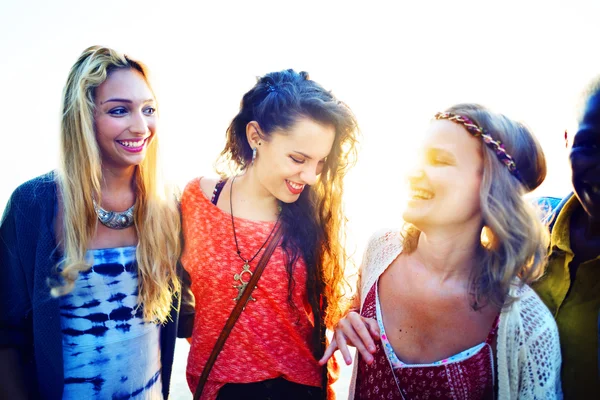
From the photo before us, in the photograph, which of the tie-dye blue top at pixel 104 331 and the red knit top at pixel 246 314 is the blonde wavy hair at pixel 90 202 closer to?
the tie-dye blue top at pixel 104 331

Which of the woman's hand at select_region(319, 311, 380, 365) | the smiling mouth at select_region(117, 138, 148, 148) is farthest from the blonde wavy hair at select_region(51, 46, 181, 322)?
the woman's hand at select_region(319, 311, 380, 365)

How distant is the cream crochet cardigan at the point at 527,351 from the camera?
5.15 feet

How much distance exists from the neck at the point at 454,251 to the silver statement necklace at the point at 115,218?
1.63 m

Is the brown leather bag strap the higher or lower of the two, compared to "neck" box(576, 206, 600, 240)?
lower

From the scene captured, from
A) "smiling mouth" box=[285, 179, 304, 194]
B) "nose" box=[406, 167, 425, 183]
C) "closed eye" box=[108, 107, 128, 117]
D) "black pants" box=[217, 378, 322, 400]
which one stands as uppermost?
"closed eye" box=[108, 107, 128, 117]

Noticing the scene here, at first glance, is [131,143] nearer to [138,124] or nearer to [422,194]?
[138,124]

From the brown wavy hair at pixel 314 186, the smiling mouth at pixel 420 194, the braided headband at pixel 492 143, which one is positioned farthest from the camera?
the brown wavy hair at pixel 314 186

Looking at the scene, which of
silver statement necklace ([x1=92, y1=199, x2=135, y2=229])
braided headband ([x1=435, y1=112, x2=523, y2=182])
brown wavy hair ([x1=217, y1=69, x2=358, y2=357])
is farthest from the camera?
brown wavy hair ([x1=217, y1=69, x2=358, y2=357])

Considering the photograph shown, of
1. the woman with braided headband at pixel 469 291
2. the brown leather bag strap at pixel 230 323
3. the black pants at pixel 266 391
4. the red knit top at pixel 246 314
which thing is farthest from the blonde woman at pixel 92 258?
the woman with braided headband at pixel 469 291

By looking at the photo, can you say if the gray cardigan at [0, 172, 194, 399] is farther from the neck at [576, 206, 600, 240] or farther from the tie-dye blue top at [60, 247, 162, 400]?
the neck at [576, 206, 600, 240]

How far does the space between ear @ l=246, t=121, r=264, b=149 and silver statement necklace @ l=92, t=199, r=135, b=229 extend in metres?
0.81

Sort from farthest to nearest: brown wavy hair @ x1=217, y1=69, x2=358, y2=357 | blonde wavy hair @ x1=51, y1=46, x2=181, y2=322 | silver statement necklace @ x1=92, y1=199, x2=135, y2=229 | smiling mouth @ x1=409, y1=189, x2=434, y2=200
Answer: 1. brown wavy hair @ x1=217, y1=69, x2=358, y2=357
2. silver statement necklace @ x1=92, y1=199, x2=135, y2=229
3. blonde wavy hair @ x1=51, y1=46, x2=181, y2=322
4. smiling mouth @ x1=409, y1=189, x2=434, y2=200

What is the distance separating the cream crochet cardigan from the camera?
61.8 inches

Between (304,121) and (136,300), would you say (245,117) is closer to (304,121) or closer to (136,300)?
(304,121)
